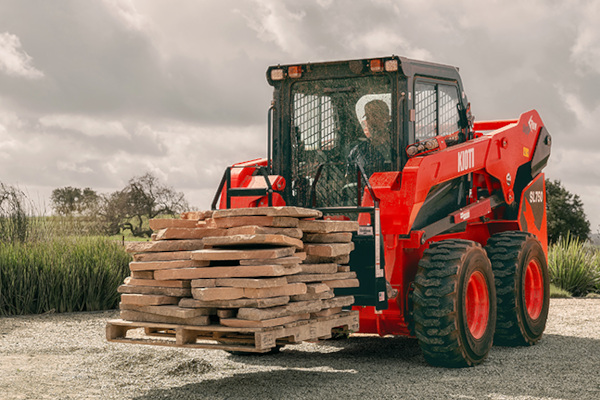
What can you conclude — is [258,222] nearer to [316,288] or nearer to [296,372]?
[316,288]

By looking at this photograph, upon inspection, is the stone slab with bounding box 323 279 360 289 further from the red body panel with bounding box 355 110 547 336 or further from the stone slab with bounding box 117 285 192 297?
the stone slab with bounding box 117 285 192 297

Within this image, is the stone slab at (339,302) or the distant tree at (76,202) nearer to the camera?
the stone slab at (339,302)

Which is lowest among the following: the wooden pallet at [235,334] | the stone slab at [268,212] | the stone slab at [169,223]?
the wooden pallet at [235,334]

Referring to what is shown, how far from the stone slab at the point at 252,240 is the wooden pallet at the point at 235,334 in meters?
0.71

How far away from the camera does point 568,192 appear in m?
26.4

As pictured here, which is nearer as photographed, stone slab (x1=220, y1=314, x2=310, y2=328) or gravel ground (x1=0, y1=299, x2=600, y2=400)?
stone slab (x1=220, y1=314, x2=310, y2=328)

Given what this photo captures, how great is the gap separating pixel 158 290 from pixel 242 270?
0.94 meters

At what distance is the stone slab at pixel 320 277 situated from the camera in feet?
22.2

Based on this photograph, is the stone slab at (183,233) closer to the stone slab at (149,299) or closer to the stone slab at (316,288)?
the stone slab at (149,299)

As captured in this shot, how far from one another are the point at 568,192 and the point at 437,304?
20.3 meters

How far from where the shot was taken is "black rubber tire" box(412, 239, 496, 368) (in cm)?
779

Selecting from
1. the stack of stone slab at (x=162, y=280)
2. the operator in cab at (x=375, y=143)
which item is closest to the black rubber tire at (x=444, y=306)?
the operator in cab at (x=375, y=143)

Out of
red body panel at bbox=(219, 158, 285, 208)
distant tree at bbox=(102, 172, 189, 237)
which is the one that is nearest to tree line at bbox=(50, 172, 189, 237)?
distant tree at bbox=(102, 172, 189, 237)

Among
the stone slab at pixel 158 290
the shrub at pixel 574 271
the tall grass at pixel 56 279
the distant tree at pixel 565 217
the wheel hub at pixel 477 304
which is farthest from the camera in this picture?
the distant tree at pixel 565 217
